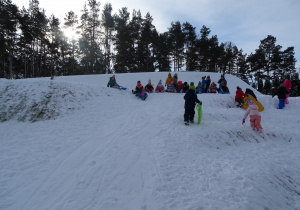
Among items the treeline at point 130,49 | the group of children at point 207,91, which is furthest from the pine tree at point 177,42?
the group of children at point 207,91

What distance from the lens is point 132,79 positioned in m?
20.4

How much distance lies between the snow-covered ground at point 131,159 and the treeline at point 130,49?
27525 millimetres

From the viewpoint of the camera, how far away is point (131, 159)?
4219 mm

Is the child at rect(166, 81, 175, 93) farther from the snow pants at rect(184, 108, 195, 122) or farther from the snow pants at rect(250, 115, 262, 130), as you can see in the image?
the snow pants at rect(250, 115, 262, 130)

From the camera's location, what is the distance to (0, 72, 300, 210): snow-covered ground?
9.61ft

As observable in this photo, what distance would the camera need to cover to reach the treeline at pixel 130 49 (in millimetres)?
31719

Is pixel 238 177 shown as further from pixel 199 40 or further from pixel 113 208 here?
pixel 199 40

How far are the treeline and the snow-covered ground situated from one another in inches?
1084

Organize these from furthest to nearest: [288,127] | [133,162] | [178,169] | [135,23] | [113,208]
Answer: [135,23] → [288,127] → [133,162] → [178,169] → [113,208]

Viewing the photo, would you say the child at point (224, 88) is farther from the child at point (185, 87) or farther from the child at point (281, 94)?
the child at point (281, 94)

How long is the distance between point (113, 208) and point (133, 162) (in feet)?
4.67

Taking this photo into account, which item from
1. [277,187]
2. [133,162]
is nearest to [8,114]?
[133,162]

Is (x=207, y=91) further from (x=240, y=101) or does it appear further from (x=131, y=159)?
(x=131, y=159)

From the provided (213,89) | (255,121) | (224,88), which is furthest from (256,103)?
(213,89)
